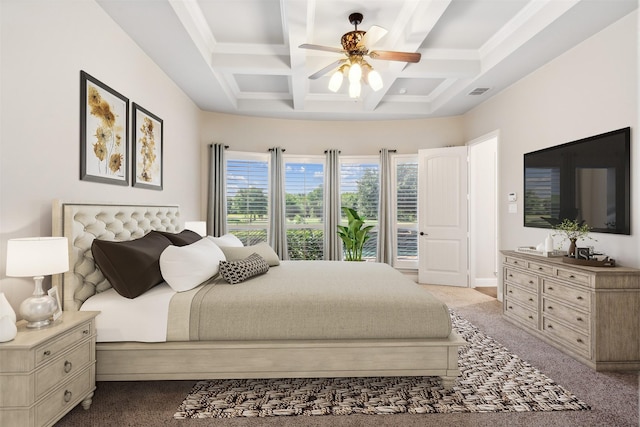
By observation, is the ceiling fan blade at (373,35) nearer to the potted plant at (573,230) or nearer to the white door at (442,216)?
the potted plant at (573,230)

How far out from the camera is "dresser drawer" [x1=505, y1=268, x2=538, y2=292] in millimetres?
3191

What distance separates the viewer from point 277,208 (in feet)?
17.8

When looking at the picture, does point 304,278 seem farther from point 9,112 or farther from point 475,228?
point 475,228

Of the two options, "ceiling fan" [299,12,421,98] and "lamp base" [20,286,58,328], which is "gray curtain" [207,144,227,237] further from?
"lamp base" [20,286,58,328]

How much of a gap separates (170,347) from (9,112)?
1658 mm

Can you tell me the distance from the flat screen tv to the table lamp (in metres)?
4.01

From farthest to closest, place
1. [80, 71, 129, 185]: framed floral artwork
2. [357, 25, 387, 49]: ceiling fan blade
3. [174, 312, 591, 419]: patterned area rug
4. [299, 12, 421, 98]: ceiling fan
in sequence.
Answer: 1. [299, 12, 421, 98]: ceiling fan
2. [357, 25, 387, 49]: ceiling fan blade
3. [80, 71, 129, 185]: framed floral artwork
4. [174, 312, 591, 419]: patterned area rug

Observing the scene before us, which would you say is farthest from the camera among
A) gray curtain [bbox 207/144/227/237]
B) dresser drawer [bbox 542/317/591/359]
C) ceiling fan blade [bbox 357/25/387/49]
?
gray curtain [bbox 207/144/227/237]

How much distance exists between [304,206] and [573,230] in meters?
3.71

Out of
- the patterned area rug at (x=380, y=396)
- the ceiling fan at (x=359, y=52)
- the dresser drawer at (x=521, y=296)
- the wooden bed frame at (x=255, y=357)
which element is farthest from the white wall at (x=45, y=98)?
the dresser drawer at (x=521, y=296)

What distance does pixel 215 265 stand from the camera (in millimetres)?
2652

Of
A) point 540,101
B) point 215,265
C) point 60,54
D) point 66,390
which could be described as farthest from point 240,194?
point 540,101

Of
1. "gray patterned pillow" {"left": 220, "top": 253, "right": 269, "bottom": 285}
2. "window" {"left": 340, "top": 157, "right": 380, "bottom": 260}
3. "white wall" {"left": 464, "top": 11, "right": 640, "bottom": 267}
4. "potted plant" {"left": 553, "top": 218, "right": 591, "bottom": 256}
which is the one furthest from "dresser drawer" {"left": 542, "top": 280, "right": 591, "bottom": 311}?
"window" {"left": 340, "top": 157, "right": 380, "bottom": 260}

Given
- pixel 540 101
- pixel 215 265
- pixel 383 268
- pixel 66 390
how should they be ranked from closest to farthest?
pixel 66 390 → pixel 215 265 → pixel 383 268 → pixel 540 101
